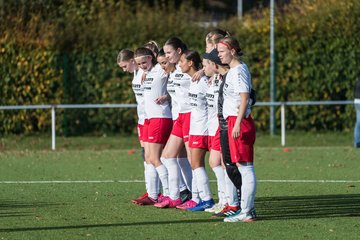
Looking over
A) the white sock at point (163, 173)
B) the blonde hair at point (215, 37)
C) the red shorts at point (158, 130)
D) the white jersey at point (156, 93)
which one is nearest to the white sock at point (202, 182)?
the white sock at point (163, 173)

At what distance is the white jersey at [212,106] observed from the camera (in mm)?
12516

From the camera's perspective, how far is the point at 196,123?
42.4 feet

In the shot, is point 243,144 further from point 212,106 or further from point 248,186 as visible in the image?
point 212,106

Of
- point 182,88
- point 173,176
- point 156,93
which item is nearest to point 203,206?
point 173,176

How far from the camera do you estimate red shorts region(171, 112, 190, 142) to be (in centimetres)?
1319

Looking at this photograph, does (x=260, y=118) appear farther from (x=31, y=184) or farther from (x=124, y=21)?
(x=31, y=184)

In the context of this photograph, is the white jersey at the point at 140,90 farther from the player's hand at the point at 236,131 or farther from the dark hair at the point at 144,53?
the player's hand at the point at 236,131

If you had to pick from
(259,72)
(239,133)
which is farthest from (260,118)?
(239,133)

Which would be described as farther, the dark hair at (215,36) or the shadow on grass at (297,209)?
the dark hair at (215,36)

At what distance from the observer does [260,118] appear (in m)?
26.7

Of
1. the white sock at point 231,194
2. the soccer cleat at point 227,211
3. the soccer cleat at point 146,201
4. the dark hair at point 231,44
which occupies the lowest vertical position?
the soccer cleat at point 146,201

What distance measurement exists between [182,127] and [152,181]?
0.99 meters

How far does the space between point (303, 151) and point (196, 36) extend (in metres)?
5.88

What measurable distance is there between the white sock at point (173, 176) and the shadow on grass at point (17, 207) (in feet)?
4.98
